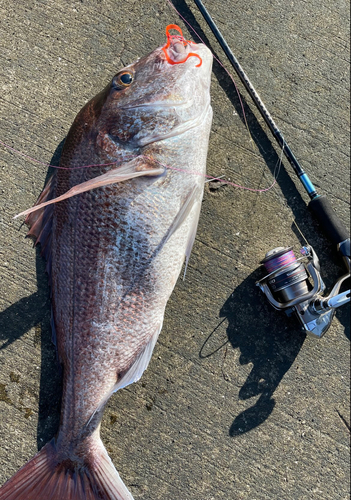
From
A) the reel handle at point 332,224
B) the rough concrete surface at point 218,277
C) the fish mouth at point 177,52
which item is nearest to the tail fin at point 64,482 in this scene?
the rough concrete surface at point 218,277

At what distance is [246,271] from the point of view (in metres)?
2.67

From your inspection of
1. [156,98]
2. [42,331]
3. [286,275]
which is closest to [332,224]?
[286,275]

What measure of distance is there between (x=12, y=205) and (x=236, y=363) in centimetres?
206

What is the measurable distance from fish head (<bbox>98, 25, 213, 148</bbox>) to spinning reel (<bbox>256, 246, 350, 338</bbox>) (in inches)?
44.7

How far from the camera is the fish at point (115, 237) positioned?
198 centimetres

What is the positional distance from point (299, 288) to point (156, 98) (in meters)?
1.59

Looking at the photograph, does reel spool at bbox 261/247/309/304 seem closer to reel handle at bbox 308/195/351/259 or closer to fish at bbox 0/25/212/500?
reel handle at bbox 308/195/351/259

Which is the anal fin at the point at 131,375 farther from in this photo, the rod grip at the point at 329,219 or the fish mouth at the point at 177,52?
the fish mouth at the point at 177,52

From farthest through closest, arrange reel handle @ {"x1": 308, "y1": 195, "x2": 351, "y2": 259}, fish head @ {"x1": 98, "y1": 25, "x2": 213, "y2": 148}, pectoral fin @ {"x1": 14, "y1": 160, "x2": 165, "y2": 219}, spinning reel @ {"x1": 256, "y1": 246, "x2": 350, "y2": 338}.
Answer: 1. reel handle @ {"x1": 308, "y1": 195, "x2": 351, "y2": 259}
2. spinning reel @ {"x1": 256, "y1": 246, "x2": 350, "y2": 338}
3. fish head @ {"x1": 98, "y1": 25, "x2": 213, "y2": 148}
4. pectoral fin @ {"x1": 14, "y1": 160, "x2": 165, "y2": 219}

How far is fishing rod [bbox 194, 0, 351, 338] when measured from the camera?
7.93 ft

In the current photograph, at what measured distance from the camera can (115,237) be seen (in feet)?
6.55

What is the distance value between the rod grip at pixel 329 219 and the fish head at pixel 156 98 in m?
1.17

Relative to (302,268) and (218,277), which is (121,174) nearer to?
(218,277)

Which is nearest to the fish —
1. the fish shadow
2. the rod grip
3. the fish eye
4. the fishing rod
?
the fish eye
